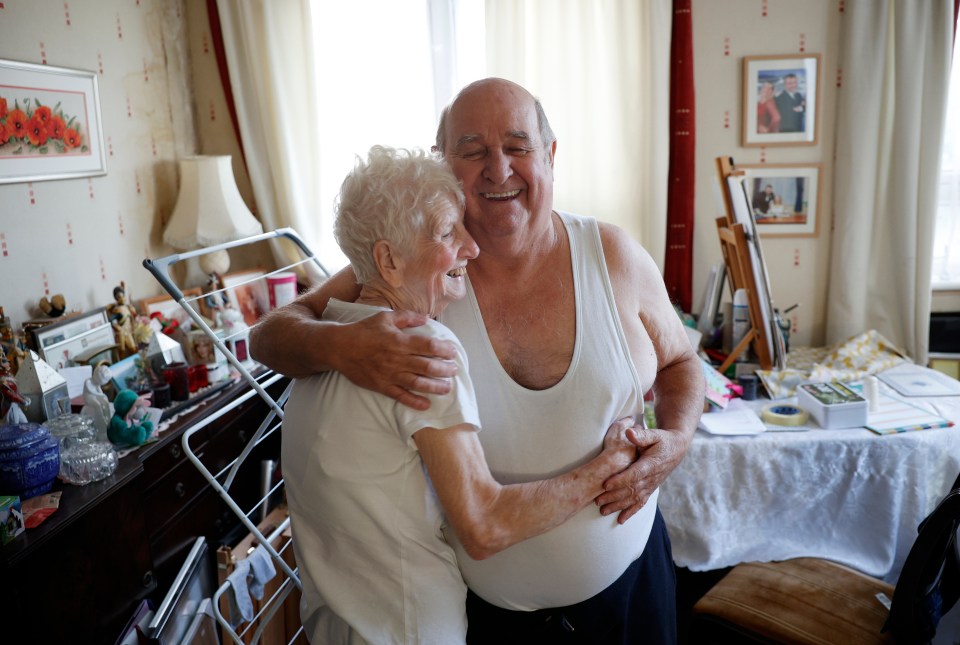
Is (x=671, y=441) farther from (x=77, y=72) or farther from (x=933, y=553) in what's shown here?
(x=77, y=72)

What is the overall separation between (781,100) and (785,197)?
1.32ft

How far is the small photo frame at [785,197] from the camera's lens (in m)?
3.16

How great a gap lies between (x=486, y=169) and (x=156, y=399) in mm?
1537

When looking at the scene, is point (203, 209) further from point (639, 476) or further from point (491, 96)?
point (639, 476)

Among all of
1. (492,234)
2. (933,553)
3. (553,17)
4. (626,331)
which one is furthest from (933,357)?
(492,234)

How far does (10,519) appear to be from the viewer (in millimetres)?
1612

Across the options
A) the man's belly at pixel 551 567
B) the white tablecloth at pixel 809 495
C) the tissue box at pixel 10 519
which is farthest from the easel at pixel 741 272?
the tissue box at pixel 10 519

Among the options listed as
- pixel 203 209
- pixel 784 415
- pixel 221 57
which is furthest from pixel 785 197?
pixel 221 57

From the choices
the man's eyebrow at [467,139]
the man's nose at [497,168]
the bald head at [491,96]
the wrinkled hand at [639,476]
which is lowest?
the wrinkled hand at [639,476]

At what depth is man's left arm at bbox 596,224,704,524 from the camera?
1.37m

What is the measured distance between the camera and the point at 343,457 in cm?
113

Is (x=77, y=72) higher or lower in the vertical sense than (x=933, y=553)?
higher

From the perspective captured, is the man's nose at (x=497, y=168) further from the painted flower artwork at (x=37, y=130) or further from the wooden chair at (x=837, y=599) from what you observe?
the painted flower artwork at (x=37, y=130)

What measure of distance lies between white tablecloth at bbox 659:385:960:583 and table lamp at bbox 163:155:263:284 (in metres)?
2.04
